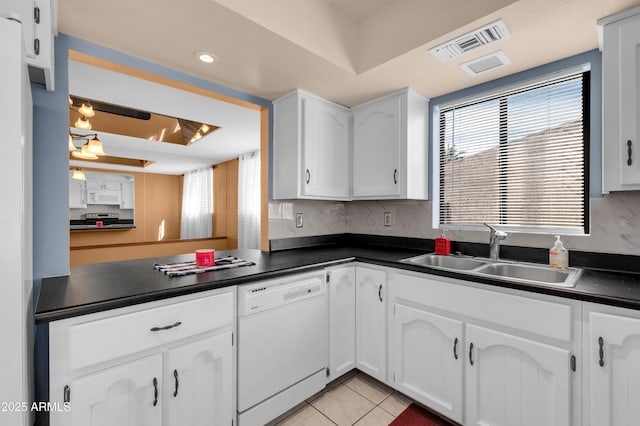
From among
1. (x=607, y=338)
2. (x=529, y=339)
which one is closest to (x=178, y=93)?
(x=529, y=339)

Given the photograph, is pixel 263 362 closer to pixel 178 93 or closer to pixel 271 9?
pixel 271 9

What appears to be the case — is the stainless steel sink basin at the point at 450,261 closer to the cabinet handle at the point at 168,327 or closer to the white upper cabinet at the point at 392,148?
the white upper cabinet at the point at 392,148

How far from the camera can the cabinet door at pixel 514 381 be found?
126 centimetres

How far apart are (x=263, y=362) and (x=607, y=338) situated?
5.00 ft

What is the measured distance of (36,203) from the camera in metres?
1.38

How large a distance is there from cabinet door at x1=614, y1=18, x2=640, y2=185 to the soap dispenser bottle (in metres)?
0.46

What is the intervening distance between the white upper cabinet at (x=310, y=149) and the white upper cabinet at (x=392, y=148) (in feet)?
0.41

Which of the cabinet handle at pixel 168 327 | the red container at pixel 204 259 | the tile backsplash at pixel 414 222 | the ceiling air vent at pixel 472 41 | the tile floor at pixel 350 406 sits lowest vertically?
the tile floor at pixel 350 406

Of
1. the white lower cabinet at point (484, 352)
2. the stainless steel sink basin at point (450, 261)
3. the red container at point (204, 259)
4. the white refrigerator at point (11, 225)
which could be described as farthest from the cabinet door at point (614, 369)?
the white refrigerator at point (11, 225)

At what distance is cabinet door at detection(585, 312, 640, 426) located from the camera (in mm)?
1095

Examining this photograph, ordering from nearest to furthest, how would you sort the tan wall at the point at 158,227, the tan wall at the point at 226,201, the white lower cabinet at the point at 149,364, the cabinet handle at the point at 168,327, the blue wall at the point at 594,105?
the white lower cabinet at the point at 149,364
the cabinet handle at the point at 168,327
the blue wall at the point at 594,105
the tan wall at the point at 158,227
the tan wall at the point at 226,201

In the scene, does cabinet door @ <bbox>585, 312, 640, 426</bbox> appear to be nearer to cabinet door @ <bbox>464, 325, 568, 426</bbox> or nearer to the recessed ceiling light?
cabinet door @ <bbox>464, 325, 568, 426</bbox>

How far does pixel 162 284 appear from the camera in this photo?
1.30m

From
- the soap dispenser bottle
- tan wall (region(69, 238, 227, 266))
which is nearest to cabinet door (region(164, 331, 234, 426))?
the soap dispenser bottle
